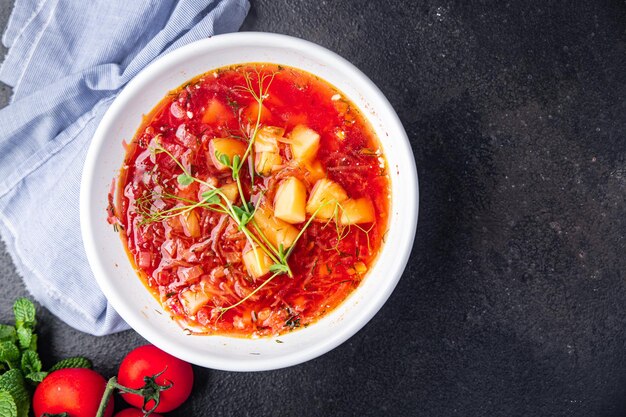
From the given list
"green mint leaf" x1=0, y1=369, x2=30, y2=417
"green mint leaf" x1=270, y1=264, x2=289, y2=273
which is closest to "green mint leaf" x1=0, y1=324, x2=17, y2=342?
"green mint leaf" x1=0, y1=369, x2=30, y2=417

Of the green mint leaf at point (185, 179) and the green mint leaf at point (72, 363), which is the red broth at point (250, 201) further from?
the green mint leaf at point (72, 363)

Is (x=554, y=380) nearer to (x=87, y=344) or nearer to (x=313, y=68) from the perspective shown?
(x=313, y=68)

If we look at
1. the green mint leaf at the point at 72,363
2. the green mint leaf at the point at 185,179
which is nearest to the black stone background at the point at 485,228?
the green mint leaf at the point at 72,363

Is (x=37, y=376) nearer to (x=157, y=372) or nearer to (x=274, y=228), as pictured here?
(x=157, y=372)

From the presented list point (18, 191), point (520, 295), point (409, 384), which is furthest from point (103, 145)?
point (520, 295)

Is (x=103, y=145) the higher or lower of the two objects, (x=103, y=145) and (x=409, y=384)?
the higher
